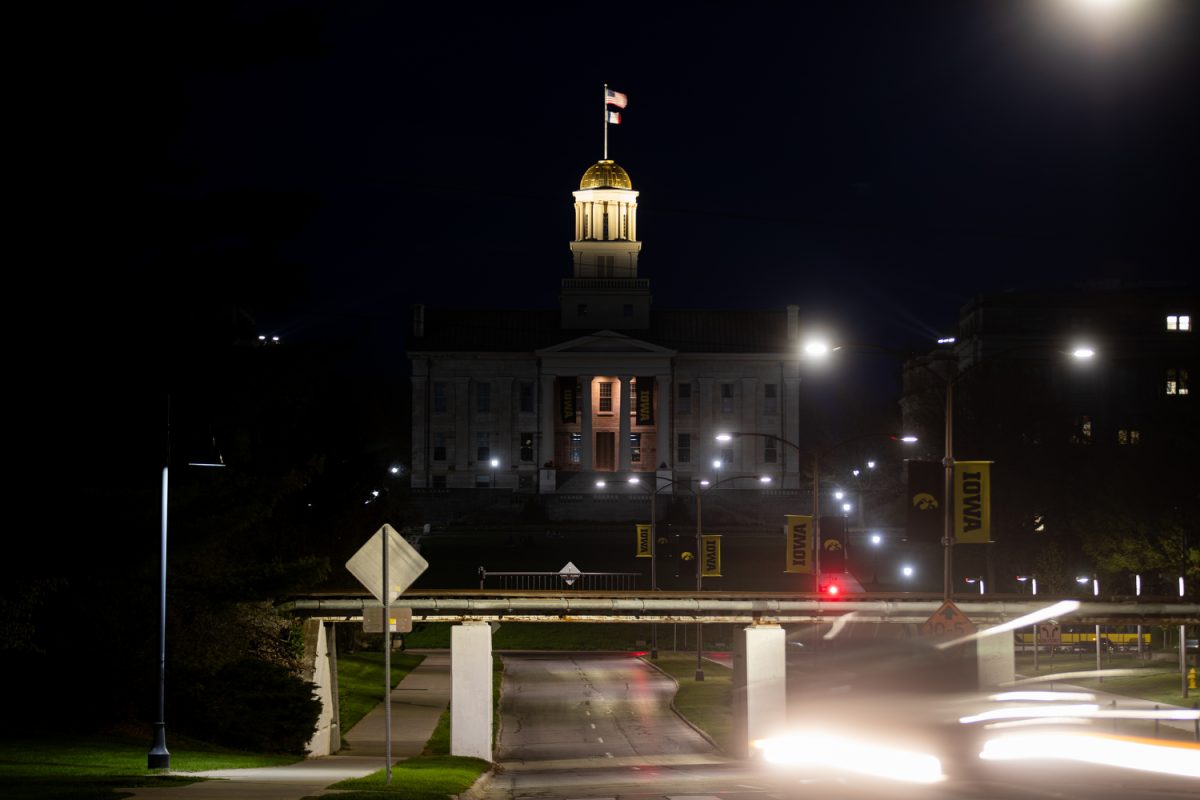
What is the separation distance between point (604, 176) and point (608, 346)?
1416 cm

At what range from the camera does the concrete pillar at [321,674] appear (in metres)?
38.6

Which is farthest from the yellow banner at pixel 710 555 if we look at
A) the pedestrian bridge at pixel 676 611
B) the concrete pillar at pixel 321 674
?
the concrete pillar at pixel 321 674

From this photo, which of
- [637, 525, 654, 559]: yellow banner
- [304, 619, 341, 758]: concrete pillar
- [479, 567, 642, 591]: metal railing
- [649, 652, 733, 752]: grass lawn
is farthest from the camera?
[479, 567, 642, 591]: metal railing

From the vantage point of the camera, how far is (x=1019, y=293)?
124750 mm

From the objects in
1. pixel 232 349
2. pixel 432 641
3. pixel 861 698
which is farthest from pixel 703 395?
pixel 861 698

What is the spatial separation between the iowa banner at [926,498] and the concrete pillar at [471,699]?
10.5m

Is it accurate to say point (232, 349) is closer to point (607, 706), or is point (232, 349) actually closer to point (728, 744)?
point (728, 744)

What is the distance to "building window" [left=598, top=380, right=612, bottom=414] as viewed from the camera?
129m

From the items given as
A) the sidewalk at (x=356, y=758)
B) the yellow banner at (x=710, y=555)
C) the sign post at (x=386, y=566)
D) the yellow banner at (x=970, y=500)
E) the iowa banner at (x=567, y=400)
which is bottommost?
Answer: the sidewalk at (x=356, y=758)

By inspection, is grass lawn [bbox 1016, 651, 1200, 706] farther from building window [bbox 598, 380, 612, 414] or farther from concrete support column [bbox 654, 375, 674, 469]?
building window [bbox 598, 380, 612, 414]

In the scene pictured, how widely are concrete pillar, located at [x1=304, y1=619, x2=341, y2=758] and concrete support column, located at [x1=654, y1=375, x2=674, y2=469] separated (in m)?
84.9

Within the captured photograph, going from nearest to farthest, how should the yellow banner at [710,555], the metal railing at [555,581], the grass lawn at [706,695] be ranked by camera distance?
the grass lawn at [706,695] < the yellow banner at [710,555] < the metal railing at [555,581]

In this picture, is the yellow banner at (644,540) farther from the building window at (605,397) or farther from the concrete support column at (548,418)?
the building window at (605,397)

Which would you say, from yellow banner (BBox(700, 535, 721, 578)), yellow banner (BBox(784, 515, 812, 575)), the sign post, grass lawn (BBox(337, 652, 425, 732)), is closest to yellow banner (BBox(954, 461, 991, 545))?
the sign post
